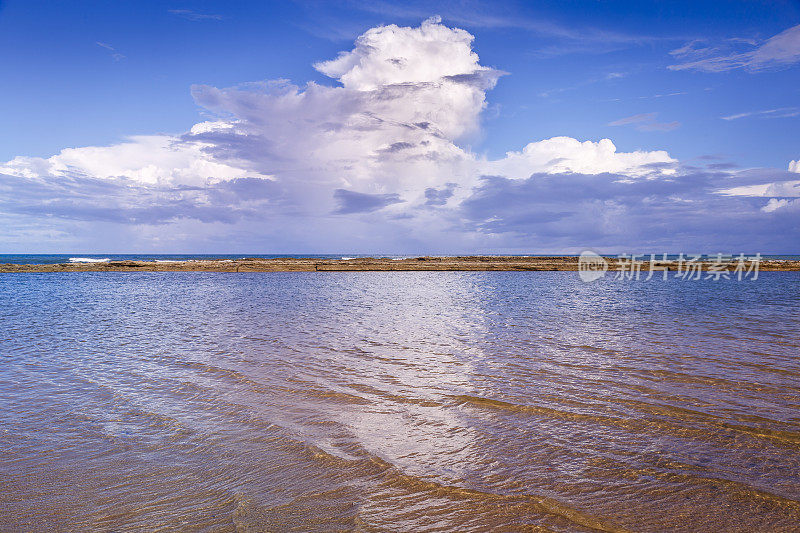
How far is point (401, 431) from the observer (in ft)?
22.6

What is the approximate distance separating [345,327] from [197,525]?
12.5 metres

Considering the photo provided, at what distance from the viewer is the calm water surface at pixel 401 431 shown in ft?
15.5

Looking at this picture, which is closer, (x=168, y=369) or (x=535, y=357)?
(x=168, y=369)

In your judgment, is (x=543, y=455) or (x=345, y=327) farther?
(x=345, y=327)

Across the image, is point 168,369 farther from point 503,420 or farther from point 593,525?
point 593,525

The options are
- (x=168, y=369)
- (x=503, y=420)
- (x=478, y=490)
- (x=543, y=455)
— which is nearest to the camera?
(x=478, y=490)

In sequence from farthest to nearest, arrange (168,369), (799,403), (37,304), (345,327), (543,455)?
(37,304)
(345,327)
(168,369)
(799,403)
(543,455)

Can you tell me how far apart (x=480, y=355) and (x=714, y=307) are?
17.3 metres

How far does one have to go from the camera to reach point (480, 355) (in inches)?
476

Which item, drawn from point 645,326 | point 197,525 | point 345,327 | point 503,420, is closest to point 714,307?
point 645,326

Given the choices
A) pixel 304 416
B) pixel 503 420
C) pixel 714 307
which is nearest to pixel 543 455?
pixel 503 420

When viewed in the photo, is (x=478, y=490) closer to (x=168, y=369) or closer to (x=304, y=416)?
(x=304, y=416)

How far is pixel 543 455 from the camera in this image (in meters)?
6.05

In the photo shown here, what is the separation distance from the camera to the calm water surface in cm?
472
